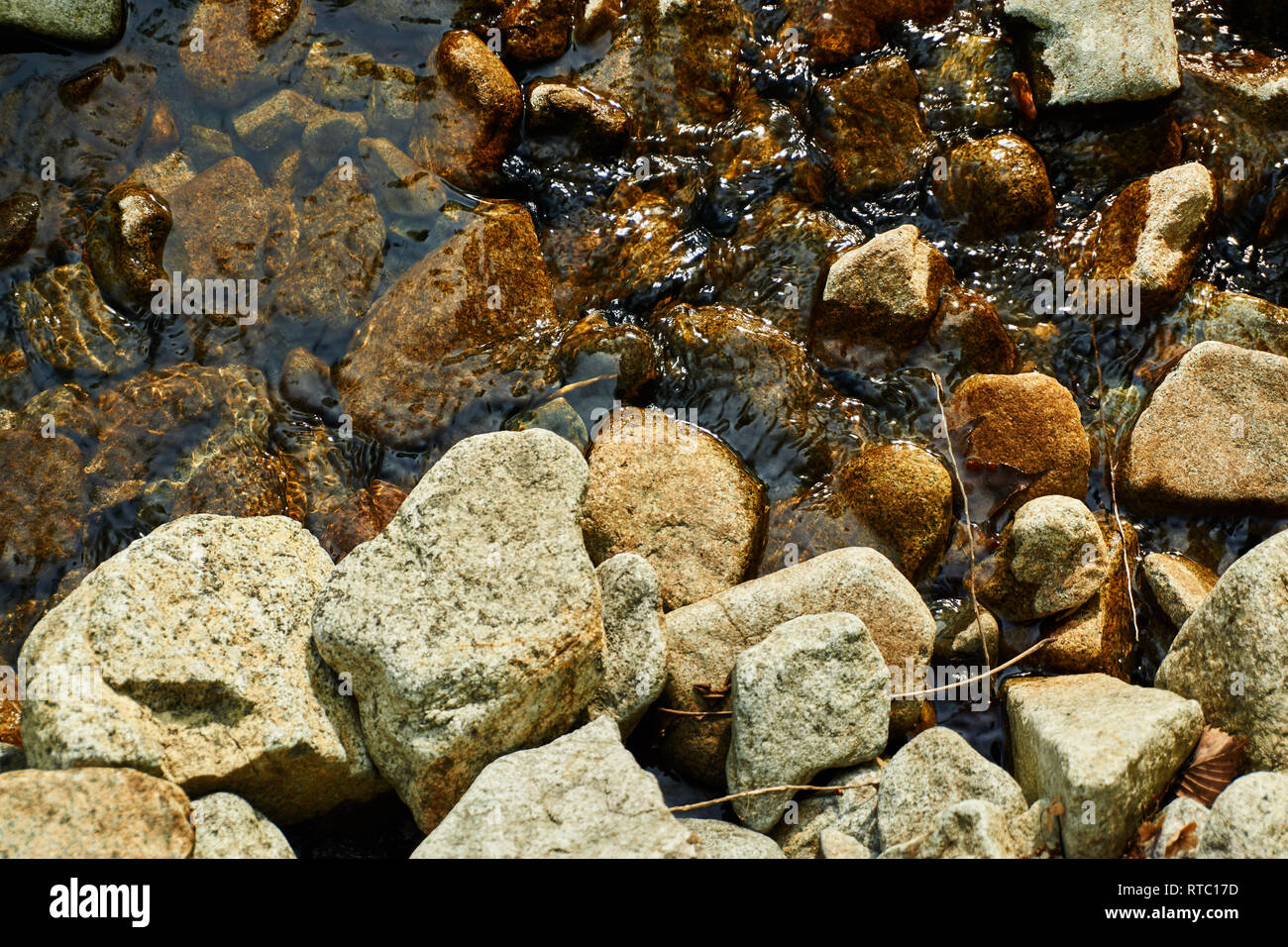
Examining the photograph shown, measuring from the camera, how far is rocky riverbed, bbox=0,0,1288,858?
13.3 feet

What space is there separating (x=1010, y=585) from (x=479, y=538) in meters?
2.87

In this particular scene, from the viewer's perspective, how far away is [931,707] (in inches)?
196

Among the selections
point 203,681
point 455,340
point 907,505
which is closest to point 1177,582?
point 907,505

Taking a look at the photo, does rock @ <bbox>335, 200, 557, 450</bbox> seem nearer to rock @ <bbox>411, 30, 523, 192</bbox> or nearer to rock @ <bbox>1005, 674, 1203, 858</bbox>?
rock @ <bbox>411, 30, 523, 192</bbox>

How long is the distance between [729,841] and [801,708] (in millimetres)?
676

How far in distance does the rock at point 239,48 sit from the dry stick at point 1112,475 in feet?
18.9

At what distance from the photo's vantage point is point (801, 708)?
4352 millimetres

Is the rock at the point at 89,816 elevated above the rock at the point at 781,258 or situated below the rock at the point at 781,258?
below

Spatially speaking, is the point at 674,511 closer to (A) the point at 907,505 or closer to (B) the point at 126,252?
(A) the point at 907,505

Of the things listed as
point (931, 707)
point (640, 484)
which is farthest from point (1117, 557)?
point (640, 484)

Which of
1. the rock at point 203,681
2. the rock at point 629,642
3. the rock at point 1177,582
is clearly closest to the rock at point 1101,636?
the rock at point 1177,582

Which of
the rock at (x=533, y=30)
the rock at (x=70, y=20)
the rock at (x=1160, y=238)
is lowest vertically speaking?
the rock at (x=1160, y=238)

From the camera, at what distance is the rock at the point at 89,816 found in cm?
348

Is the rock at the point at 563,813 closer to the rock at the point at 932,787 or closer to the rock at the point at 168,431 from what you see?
the rock at the point at 932,787
